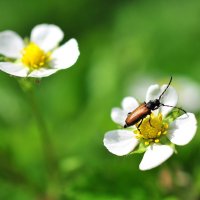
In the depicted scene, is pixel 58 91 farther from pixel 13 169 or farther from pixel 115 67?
pixel 13 169

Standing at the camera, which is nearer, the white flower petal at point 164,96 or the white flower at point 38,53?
the white flower petal at point 164,96

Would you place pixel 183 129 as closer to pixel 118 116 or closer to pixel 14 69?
pixel 118 116

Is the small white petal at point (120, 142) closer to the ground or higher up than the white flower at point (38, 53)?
closer to the ground

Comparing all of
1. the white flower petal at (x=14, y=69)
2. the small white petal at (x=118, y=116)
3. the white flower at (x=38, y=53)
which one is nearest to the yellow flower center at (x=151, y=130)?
the small white petal at (x=118, y=116)

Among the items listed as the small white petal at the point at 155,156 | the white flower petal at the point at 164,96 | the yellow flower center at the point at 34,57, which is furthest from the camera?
the yellow flower center at the point at 34,57

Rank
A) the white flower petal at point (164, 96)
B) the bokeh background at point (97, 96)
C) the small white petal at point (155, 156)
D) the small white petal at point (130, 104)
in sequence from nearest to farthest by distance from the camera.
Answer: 1. the small white petal at point (155, 156)
2. the white flower petal at point (164, 96)
3. the small white petal at point (130, 104)
4. the bokeh background at point (97, 96)

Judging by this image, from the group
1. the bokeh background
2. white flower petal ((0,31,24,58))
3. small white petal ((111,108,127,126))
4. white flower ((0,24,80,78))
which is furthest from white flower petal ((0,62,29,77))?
the bokeh background

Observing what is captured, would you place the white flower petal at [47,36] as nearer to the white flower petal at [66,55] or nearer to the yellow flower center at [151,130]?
the white flower petal at [66,55]

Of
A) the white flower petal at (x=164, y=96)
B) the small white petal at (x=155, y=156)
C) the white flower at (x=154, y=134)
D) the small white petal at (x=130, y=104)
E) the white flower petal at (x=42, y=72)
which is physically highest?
the white flower petal at (x=42, y=72)
